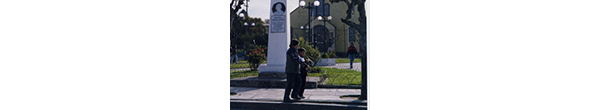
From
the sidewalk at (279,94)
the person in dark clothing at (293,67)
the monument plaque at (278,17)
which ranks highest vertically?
the monument plaque at (278,17)

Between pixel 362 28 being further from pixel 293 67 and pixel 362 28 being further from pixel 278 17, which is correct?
pixel 278 17

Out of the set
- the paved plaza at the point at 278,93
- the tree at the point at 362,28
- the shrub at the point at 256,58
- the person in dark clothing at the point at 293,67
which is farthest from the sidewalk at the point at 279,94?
the shrub at the point at 256,58

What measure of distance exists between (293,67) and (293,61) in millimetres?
72

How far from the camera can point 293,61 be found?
163 inches

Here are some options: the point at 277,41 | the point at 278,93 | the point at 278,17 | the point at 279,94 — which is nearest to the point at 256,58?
the point at 277,41

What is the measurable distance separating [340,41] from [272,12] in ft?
36.1

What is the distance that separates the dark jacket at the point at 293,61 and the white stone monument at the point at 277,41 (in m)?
1.98

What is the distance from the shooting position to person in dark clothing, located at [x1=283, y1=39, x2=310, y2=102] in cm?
409

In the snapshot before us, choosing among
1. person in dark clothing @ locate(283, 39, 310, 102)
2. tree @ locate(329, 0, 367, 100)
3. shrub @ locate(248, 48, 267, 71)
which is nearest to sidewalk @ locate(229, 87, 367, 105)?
person in dark clothing @ locate(283, 39, 310, 102)

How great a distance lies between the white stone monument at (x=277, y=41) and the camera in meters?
6.14

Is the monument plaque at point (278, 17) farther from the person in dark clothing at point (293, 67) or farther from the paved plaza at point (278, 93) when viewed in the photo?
the person in dark clothing at point (293, 67)

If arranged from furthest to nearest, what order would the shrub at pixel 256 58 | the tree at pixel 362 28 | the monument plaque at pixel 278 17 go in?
1. the shrub at pixel 256 58
2. the monument plaque at pixel 278 17
3. the tree at pixel 362 28
